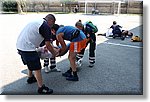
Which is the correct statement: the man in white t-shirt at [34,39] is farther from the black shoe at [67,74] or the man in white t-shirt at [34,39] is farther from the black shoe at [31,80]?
the black shoe at [67,74]

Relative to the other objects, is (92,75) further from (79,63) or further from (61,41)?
(61,41)

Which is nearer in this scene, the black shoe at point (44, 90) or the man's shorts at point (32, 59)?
the man's shorts at point (32, 59)

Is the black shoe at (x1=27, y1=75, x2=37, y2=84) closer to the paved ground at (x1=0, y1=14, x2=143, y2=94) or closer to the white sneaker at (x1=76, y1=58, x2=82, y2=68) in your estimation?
the paved ground at (x1=0, y1=14, x2=143, y2=94)

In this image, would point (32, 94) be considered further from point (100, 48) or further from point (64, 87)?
point (100, 48)

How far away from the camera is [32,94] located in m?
2.56

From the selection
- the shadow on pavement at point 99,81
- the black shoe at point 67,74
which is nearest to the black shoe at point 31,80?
the shadow on pavement at point 99,81

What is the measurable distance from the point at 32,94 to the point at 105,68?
49.6 inches

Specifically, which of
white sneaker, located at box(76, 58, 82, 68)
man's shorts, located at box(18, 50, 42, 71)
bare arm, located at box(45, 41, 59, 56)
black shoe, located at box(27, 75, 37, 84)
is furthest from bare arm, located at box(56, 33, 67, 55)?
white sneaker, located at box(76, 58, 82, 68)

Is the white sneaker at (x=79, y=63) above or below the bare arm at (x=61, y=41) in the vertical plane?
below

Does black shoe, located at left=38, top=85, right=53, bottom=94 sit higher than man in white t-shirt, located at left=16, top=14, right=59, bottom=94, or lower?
lower

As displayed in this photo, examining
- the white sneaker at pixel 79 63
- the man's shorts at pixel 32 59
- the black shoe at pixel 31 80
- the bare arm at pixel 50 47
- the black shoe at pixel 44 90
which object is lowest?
the black shoe at pixel 44 90

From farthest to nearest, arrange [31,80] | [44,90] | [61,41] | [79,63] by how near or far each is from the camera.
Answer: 1. [79,63]
2. [31,80]
3. [61,41]
4. [44,90]

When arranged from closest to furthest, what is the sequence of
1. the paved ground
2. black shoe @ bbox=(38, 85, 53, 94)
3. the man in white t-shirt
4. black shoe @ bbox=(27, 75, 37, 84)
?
the man in white t-shirt → black shoe @ bbox=(38, 85, 53, 94) → the paved ground → black shoe @ bbox=(27, 75, 37, 84)

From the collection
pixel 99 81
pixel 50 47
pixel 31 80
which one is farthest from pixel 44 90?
pixel 99 81
